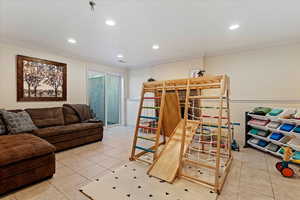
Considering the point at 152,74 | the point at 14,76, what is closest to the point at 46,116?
the point at 14,76

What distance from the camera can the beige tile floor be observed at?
180cm

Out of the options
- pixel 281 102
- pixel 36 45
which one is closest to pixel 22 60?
pixel 36 45

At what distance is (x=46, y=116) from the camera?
3605 millimetres

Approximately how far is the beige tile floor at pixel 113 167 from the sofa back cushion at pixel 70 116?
3.24 ft

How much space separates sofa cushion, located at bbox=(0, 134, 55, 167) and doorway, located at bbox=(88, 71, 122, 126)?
298cm

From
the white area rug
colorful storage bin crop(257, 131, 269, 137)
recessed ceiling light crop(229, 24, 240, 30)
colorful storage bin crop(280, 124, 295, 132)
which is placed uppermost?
recessed ceiling light crop(229, 24, 240, 30)

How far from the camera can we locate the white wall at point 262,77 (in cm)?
336

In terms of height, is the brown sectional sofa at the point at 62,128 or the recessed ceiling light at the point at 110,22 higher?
the recessed ceiling light at the point at 110,22

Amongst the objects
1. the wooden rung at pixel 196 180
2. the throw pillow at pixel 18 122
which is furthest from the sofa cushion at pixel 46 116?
the wooden rung at pixel 196 180

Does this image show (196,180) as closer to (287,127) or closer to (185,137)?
(185,137)

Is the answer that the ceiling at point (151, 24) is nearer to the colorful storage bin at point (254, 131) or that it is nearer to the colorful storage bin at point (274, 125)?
the colorful storage bin at point (274, 125)

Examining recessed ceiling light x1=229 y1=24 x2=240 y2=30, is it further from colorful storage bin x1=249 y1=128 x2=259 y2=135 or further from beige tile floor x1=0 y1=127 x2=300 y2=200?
beige tile floor x1=0 y1=127 x2=300 y2=200

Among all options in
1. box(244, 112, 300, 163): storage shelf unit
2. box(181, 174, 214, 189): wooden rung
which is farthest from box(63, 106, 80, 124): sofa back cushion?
box(244, 112, 300, 163): storage shelf unit

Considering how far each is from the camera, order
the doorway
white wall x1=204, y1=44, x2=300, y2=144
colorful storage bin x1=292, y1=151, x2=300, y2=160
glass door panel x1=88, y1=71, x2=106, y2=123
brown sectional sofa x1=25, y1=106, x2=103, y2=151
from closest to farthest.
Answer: colorful storage bin x1=292, y1=151, x2=300, y2=160 → brown sectional sofa x1=25, y1=106, x2=103, y2=151 → white wall x1=204, y1=44, x2=300, y2=144 → glass door panel x1=88, y1=71, x2=106, y2=123 → the doorway
